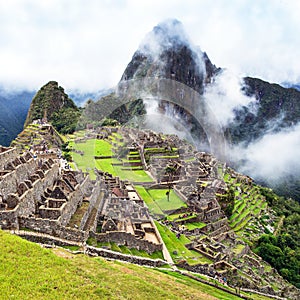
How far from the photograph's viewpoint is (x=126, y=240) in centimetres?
1708

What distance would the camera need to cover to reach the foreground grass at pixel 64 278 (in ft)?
28.9

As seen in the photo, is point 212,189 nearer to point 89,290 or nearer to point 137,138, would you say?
point 137,138

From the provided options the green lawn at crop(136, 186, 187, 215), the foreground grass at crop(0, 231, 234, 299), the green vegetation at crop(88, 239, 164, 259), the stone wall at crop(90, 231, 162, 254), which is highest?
the green lawn at crop(136, 186, 187, 215)

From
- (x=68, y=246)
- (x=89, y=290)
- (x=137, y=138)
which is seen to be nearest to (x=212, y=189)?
(x=137, y=138)

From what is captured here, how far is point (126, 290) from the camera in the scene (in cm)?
1046

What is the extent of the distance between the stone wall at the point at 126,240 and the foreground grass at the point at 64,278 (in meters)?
3.65

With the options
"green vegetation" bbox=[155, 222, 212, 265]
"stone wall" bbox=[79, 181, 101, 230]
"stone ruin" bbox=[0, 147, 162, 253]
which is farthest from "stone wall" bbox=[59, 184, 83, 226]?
"green vegetation" bbox=[155, 222, 212, 265]

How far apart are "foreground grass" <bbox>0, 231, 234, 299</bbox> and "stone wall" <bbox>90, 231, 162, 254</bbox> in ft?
12.0

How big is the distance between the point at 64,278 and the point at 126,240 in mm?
7588

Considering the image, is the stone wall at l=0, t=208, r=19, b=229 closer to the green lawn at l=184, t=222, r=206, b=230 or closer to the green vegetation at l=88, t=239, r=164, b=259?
the green vegetation at l=88, t=239, r=164, b=259

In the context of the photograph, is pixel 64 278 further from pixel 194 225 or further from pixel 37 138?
pixel 37 138

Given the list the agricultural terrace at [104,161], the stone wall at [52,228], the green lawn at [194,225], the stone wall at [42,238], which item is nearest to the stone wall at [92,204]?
the stone wall at [52,228]

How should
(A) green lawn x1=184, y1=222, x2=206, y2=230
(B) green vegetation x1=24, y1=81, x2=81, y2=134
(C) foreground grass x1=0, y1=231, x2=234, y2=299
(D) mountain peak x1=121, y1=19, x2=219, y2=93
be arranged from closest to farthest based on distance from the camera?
(C) foreground grass x1=0, y1=231, x2=234, y2=299
(A) green lawn x1=184, y1=222, x2=206, y2=230
(B) green vegetation x1=24, y1=81, x2=81, y2=134
(D) mountain peak x1=121, y1=19, x2=219, y2=93

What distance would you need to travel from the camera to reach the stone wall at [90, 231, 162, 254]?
16081 millimetres
